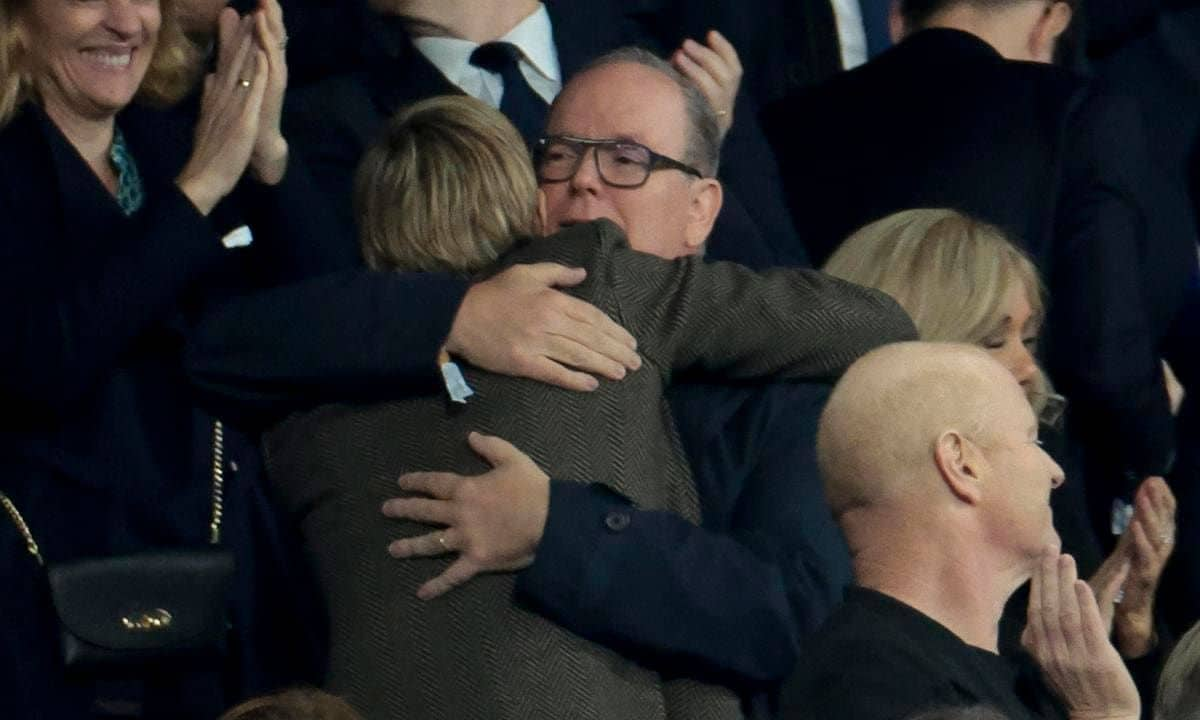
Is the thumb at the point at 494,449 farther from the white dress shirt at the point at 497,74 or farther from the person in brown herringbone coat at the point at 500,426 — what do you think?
the white dress shirt at the point at 497,74

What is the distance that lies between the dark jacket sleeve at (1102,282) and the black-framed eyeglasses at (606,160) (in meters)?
1.00

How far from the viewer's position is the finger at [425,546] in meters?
3.94

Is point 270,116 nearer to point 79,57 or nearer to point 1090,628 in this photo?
point 79,57

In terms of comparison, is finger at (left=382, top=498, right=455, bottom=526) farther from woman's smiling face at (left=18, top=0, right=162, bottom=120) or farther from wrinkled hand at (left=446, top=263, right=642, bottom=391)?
woman's smiling face at (left=18, top=0, right=162, bottom=120)

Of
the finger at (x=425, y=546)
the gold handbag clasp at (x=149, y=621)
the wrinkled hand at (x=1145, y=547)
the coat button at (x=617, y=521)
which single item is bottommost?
the wrinkled hand at (x=1145, y=547)

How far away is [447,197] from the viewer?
13.6ft

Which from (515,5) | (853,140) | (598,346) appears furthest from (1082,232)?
(598,346)

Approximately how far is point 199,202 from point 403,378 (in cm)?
56

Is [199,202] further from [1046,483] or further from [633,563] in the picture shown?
[1046,483]

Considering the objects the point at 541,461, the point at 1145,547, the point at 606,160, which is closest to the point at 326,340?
the point at 541,461

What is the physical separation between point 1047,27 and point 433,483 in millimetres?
1942

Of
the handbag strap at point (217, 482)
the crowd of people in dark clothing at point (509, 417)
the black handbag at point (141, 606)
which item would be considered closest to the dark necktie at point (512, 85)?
the crowd of people in dark clothing at point (509, 417)

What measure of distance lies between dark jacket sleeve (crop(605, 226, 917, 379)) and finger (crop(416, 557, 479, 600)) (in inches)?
15.2

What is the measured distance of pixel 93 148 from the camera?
14.7 feet
